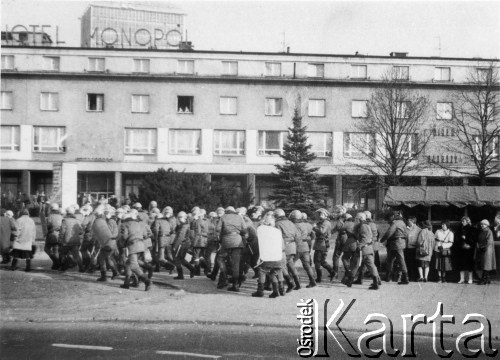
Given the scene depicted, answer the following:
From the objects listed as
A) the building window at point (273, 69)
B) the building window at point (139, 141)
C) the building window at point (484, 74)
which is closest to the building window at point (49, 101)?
the building window at point (139, 141)

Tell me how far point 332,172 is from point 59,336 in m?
37.9

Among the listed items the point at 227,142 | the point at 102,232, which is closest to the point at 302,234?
the point at 102,232

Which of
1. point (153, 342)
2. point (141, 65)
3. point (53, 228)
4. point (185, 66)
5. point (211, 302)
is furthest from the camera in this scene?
point (185, 66)

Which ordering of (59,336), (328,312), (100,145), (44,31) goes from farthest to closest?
(44,31)
(100,145)
(328,312)
(59,336)

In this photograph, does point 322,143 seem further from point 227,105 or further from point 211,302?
point 211,302

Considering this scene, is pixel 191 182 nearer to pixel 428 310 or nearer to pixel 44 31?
pixel 428 310

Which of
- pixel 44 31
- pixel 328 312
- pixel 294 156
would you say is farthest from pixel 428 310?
pixel 44 31

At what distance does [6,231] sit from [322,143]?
32.9m

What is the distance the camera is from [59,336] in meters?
9.43

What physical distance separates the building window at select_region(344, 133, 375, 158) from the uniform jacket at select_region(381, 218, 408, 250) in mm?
22828

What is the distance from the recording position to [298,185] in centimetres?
3572

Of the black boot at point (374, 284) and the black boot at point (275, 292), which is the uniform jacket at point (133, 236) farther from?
the black boot at point (374, 284)

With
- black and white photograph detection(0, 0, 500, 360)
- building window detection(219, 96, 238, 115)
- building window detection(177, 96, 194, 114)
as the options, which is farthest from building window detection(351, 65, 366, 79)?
building window detection(177, 96, 194, 114)

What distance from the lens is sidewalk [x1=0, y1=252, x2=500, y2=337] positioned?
35.7 ft
